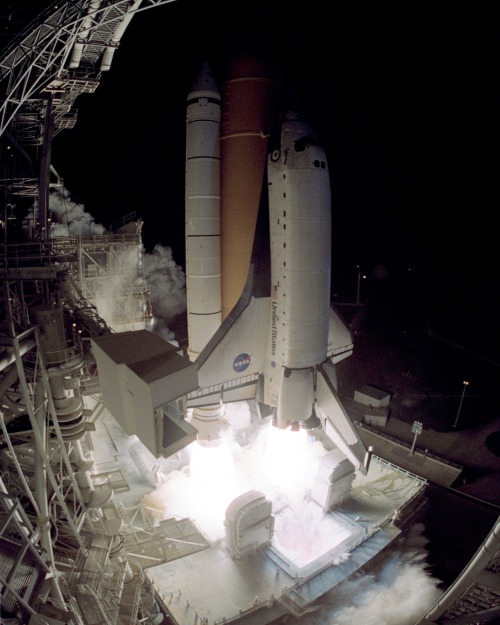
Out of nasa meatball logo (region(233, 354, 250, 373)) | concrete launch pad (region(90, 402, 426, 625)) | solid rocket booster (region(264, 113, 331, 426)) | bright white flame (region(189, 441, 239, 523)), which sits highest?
solid rocket booster (region(264, 113, 331, 426))

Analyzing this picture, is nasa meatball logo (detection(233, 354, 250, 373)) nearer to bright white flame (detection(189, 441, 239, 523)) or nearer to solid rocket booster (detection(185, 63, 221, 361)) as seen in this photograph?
solid rocket booster (detection(185, 63, 221, 361))

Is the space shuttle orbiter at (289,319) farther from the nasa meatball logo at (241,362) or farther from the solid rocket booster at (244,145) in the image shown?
the solid rocket booster at (244,145)

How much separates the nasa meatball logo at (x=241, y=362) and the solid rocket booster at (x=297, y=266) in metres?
0.75

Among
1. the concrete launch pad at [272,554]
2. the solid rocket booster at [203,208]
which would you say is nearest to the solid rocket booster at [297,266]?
the solid rocket booster at [203,208]

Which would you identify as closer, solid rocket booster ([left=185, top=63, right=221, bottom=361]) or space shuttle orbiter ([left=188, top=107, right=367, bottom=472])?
space shuttle orbiter ([left=188, top=107, right=367, bottom=472])

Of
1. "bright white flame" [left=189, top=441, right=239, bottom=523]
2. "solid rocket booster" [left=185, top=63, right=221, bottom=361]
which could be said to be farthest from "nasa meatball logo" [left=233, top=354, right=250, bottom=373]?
"bright white flame" [left=189, top=441, right=239, bottom=523]

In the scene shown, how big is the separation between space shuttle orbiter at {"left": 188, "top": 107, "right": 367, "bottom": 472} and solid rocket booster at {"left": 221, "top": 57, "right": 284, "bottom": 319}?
135 centimetres

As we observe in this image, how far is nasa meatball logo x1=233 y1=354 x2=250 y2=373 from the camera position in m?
12.2

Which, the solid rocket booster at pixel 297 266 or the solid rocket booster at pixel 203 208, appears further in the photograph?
the solid rocket booster at pixel 203 208

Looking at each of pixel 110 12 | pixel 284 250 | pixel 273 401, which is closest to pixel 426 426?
pixel 273 401

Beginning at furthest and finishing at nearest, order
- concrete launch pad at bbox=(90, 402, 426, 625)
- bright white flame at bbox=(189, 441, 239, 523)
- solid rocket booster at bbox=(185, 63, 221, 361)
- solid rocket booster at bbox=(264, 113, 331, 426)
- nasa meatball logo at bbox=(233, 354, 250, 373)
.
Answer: bright white flame at bbox=(189, 441, 239, 523), nasa meatball logo at bbox=(233, 354, 250, 373), solid rocket booster at bbox=(185, 63, 221, 361), solid rocket booster at bbox=(264, 113, 331, 426), concrete launch pad at bbox=(90, 402, 426, 625)

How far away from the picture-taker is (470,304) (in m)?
38.1

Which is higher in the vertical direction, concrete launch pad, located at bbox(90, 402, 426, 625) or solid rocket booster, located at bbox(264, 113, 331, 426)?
solid rocket booster, located at bbox(264, 113, 331, 426)

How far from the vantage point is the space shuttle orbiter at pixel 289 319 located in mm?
10258
